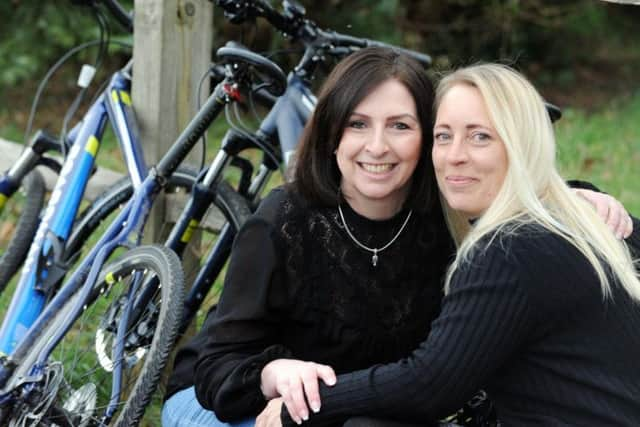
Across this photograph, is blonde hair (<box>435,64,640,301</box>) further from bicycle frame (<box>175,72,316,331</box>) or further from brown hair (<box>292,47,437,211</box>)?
bicycle frame (<box>175,72,316,331</box>)

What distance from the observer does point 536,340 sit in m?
2.38

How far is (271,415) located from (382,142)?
74cm

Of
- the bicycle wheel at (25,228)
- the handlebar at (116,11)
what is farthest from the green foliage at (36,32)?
the handlebar at (116,11)

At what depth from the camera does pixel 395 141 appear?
2.83 meters

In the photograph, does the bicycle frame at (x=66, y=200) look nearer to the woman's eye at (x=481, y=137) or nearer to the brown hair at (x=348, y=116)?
the brown hair at (x=348, y=116)

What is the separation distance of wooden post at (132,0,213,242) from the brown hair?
121 cm

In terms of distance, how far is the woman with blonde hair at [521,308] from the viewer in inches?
91.9

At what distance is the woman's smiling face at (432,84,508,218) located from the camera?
251 cm

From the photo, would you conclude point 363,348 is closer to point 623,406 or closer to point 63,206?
point 623,406

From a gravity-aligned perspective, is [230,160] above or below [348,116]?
above

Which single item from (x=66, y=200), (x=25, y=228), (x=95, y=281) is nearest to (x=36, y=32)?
(x=25, y=228)

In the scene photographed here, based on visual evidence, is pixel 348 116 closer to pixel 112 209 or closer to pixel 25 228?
pixel 112 209

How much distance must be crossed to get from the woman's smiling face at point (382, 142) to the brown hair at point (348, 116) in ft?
0.07

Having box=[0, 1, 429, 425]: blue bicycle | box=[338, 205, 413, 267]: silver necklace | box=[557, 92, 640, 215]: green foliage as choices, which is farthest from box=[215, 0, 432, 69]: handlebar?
box=[557, 92, 640, 215]: green foliage
